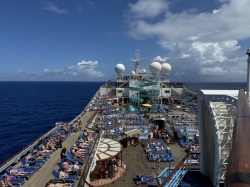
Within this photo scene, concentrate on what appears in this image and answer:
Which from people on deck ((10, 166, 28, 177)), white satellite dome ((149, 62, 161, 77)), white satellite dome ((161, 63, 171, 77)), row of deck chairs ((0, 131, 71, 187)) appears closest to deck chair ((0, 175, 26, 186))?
row of deck chairs ((0, 131, 71, 187))

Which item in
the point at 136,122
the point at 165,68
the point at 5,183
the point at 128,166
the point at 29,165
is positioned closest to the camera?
the point at 5,183

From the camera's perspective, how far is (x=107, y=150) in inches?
475

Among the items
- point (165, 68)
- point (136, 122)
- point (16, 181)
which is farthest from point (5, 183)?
point (165, 68)

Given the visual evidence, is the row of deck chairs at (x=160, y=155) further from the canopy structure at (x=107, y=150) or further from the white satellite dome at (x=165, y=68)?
the white satellite dome at (x=165, y=68)

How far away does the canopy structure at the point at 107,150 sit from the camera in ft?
37.1

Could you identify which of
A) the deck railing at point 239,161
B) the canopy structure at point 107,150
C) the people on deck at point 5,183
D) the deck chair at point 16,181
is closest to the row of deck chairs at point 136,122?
the canopy structure at point 107,150

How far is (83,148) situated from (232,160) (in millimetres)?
12448

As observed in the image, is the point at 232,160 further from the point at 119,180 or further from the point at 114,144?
the point at 114,144

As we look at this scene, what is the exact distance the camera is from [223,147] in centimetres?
798

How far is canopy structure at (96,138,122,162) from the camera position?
11320 mm

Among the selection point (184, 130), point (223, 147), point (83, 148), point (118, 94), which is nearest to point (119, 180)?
point (83, 148)

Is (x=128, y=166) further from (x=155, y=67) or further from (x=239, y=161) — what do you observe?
(x=155, y=67)

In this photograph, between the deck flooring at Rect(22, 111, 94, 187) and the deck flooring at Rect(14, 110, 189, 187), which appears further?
the deck flooring at Rect(14, 110, 189, 187)

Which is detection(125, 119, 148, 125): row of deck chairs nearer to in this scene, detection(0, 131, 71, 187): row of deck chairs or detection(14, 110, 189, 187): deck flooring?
detection(14, 110, 189, 187): deck flooring
